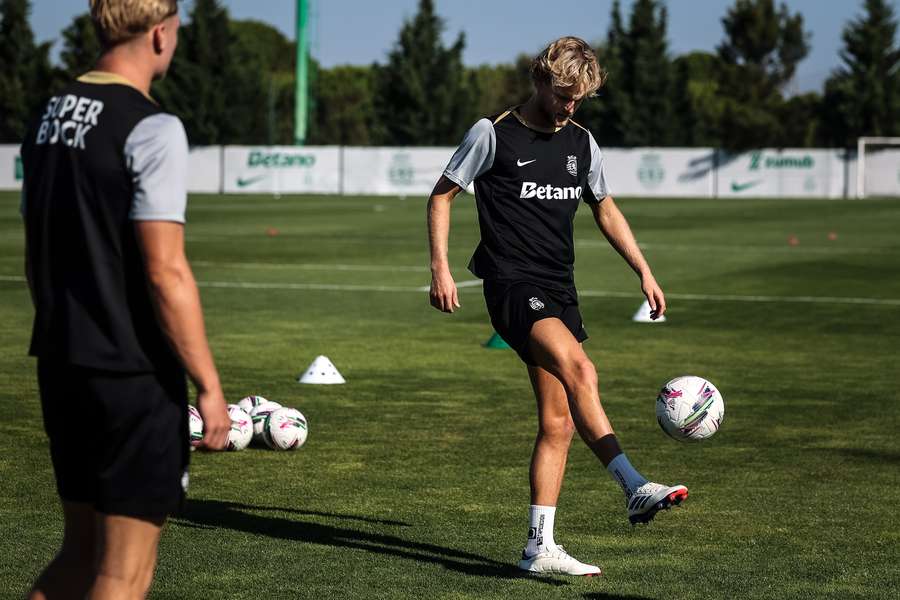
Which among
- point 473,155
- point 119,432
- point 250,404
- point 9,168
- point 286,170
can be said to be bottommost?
point 250,404

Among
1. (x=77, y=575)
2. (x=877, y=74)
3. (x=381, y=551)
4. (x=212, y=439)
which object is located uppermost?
(x=877, y=74)

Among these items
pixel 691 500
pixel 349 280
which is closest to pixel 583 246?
pixel 349 280

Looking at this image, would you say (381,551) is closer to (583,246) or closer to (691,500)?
(691,500)

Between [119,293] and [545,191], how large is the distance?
121 inches

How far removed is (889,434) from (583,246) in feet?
64.4

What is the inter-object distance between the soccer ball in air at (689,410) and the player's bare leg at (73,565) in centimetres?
369

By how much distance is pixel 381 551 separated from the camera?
7012mm

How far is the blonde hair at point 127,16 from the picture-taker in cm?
407

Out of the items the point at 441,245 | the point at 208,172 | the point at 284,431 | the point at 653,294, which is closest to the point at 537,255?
the point at 441,245

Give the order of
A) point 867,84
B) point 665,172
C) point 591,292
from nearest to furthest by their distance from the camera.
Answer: point 591,292 < point 665,172 < point 867,84

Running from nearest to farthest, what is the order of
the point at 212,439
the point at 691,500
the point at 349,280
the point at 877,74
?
the point at 212,439 → the point at 691,500 → the point at 349,280 → the point at 877,74

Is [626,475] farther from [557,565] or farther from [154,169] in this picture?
[154,169]

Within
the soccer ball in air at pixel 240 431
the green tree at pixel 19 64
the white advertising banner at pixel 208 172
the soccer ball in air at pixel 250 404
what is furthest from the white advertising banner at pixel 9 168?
the soccer ball in air at pixel 240 431

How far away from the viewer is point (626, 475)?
6.34m
